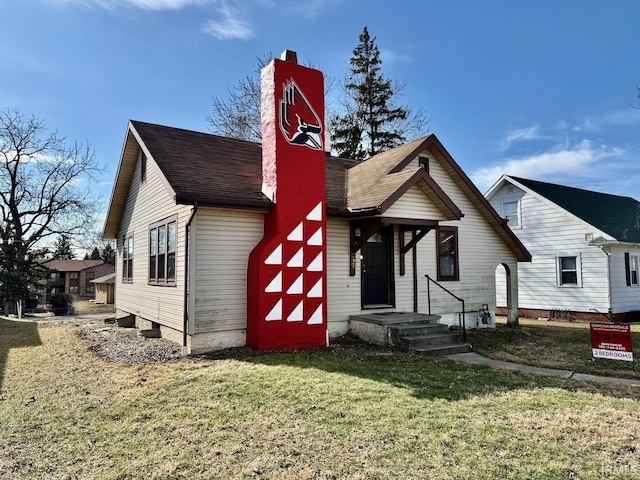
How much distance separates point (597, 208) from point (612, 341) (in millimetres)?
14046

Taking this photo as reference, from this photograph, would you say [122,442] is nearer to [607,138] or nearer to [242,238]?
[242,238]

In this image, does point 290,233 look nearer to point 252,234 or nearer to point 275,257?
point 275,257

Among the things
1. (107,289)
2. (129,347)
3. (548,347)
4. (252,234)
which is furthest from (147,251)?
(107,289)

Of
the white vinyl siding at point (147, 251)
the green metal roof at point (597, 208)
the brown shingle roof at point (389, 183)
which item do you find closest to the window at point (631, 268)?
the green metal roof at point (597, 208)

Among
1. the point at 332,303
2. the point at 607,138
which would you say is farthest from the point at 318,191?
the point at 607,138

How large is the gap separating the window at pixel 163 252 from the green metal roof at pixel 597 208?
15.6m

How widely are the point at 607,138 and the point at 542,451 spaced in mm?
21786

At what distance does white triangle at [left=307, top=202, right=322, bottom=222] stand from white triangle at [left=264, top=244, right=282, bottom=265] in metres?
1.01

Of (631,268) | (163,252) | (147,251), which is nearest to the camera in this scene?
(163,252)

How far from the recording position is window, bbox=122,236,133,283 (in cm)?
1452

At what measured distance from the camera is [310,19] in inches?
481

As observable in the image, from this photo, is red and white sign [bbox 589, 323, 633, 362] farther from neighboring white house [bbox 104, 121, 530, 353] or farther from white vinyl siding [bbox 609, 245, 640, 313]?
white vinyl siding [bbox 609, 245, 640, 313]

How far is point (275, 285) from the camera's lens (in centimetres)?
904

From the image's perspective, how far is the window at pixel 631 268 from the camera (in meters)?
17.6
